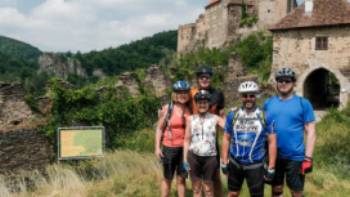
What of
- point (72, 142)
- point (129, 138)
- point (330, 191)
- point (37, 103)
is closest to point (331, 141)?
point (330, 191)

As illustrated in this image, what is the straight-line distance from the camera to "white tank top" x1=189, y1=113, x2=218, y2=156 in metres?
6.04

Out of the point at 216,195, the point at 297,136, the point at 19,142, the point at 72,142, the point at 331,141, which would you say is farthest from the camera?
the point at 331,141

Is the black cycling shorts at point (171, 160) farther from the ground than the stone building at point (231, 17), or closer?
closer

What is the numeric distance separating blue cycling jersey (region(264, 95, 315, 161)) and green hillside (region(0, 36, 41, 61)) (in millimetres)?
124287

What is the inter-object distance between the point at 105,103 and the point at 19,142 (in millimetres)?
2859

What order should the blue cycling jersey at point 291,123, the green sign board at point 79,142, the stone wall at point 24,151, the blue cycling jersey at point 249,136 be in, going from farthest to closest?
the stone wall at point 24,151, the green sign board at point 79,142, the blue cycling jersey at point 291,123, the blue cycling jersey at point 249,136

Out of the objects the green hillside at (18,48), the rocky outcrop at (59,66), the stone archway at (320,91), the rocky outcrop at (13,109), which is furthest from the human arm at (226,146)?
the green hillside at (18,48)

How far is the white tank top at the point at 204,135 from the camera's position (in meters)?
6.04

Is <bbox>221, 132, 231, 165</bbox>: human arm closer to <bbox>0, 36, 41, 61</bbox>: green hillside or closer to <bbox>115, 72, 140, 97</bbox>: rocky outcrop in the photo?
<bbox>115, 72, 140, 97</bbox>: rocky outcrop

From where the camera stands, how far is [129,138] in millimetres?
13375

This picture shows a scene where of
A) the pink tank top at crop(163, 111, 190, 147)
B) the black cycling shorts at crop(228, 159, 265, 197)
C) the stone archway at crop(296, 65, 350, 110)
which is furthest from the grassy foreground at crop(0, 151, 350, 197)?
the stone archway at crop(296, 65, 350, 110)

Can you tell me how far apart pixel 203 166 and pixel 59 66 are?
197 feet

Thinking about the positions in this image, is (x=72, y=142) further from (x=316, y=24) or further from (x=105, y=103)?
(x=316, y=24)

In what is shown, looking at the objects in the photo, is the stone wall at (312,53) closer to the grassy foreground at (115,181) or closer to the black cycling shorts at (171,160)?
the grassy foreground at (115,181)
